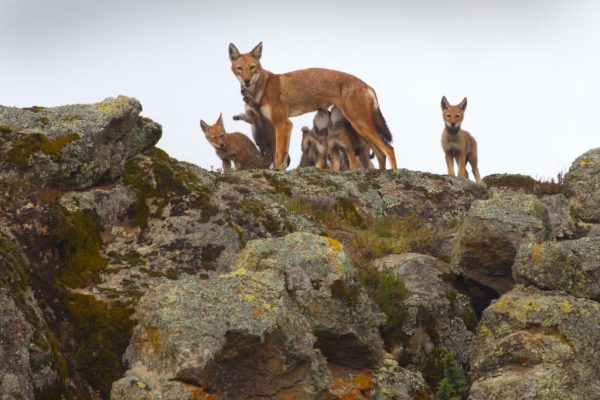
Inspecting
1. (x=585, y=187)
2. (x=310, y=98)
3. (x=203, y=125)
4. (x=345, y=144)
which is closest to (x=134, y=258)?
(x=585, y=187)

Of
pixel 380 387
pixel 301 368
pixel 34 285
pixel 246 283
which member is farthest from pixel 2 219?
pixel 380 387

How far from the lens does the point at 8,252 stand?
603 centimetres

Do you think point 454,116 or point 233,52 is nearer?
point 233,52

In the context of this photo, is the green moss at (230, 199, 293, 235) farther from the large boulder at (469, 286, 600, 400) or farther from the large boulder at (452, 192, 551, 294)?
the large boulder at (469, 286, 600, 400)

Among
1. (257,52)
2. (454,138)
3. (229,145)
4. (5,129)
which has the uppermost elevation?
(257,52)

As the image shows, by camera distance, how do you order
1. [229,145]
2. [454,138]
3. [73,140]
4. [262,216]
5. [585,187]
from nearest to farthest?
1. [73,140]
2. [262,216]
3. [585,187]
4. [229,145]
5. [454,138]

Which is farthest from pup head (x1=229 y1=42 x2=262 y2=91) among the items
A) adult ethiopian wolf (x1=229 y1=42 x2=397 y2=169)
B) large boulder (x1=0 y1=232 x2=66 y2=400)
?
large boulder (x1=0 y1=232 x2=66 y2=400)

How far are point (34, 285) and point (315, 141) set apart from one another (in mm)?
12362

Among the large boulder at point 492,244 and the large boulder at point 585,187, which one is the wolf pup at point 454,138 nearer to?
the large boulder at point 585,187

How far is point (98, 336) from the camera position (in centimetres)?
643

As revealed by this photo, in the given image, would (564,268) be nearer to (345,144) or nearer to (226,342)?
(226,342)

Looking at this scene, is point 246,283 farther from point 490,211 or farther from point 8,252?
point 490,211

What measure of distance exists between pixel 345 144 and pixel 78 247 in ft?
35.2

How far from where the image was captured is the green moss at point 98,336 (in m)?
6.21
